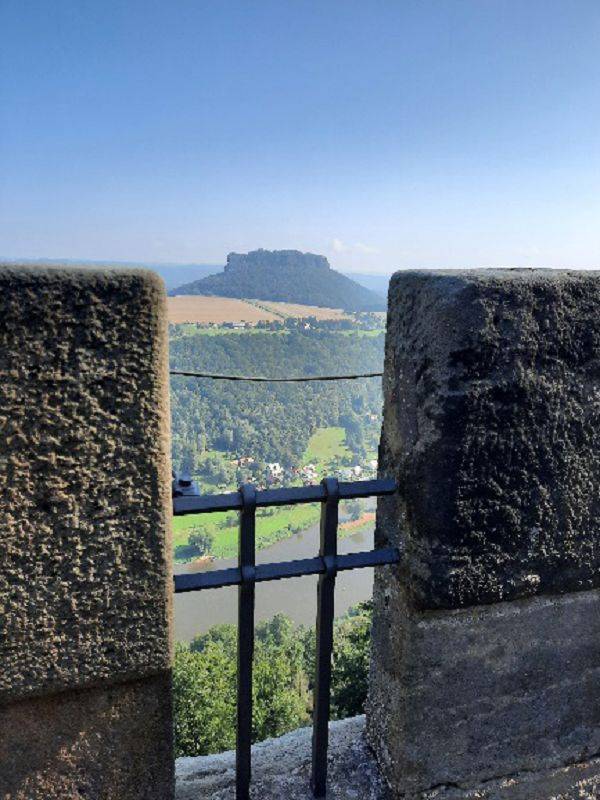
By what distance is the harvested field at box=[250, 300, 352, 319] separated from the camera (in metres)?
62.9

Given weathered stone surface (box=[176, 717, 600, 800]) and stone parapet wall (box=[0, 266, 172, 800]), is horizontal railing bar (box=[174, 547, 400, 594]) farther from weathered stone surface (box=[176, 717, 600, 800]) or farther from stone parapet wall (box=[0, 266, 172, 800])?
weathered stone surface (box=[176, 717, 600, 800])

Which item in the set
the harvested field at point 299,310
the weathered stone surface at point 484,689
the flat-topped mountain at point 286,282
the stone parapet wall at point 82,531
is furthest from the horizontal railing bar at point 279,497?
the harvested field at point 299,310

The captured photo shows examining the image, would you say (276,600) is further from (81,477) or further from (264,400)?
(81,477)

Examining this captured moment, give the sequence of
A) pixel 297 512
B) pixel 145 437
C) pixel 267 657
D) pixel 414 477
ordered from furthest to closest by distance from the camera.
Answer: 1. pixel 297 512
2. pixel 267 657
3. pixel 414 477
4. pixel 145 437

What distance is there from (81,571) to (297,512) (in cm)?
5442

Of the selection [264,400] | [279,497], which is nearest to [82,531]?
[279,497]

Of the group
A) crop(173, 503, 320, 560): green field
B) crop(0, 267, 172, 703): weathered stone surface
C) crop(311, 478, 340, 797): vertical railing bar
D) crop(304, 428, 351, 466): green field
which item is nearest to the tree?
crop(173, 503, 320, 560): green field

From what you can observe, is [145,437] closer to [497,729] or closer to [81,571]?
[81,571]

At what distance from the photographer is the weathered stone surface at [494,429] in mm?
1361

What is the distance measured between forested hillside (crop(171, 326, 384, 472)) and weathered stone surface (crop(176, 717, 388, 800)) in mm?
44665

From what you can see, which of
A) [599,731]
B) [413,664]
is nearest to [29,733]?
[413,664]

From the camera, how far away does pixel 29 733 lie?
125cm

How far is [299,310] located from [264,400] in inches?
384

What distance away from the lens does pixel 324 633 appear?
61.8 inches
